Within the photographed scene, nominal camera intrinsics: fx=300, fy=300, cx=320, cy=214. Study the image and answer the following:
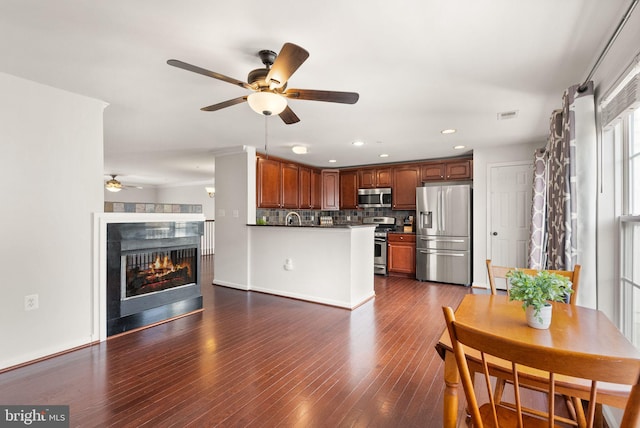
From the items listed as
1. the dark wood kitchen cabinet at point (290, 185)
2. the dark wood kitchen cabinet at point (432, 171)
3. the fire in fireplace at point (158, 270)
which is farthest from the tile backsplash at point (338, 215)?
the fire in fireplace at point (158, 270)

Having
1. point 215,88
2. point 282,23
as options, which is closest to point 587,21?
point 282,23

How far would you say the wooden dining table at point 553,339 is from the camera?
93 centimetres

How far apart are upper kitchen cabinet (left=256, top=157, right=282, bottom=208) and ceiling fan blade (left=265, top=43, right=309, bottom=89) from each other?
123 inches

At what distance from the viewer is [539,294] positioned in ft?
4.13

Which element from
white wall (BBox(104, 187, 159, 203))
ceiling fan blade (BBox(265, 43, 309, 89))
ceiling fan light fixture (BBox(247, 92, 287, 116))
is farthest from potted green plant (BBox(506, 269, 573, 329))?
white wall (BBox(104, 187, 159, 203))

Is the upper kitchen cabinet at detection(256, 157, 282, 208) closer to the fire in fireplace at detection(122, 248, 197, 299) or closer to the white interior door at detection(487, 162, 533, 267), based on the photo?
the fire in fireplace at detection(122, 248, 197, 299)

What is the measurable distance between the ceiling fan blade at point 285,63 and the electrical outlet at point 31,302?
2547 mm

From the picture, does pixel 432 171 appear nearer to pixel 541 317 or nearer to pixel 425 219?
pixel 425 219

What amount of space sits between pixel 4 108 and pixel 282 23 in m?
2.31

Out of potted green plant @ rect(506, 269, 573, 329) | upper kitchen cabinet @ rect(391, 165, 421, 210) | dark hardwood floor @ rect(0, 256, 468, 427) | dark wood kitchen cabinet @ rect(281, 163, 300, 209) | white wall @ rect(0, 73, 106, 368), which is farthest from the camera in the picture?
upper kitchen cabinet @ rect(391, 165, 421, 210)

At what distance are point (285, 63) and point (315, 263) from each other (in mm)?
2875

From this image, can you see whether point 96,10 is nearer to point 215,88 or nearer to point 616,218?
point 215,88

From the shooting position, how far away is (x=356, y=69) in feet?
7.33

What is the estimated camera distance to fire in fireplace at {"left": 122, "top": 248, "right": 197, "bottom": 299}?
124 inches
